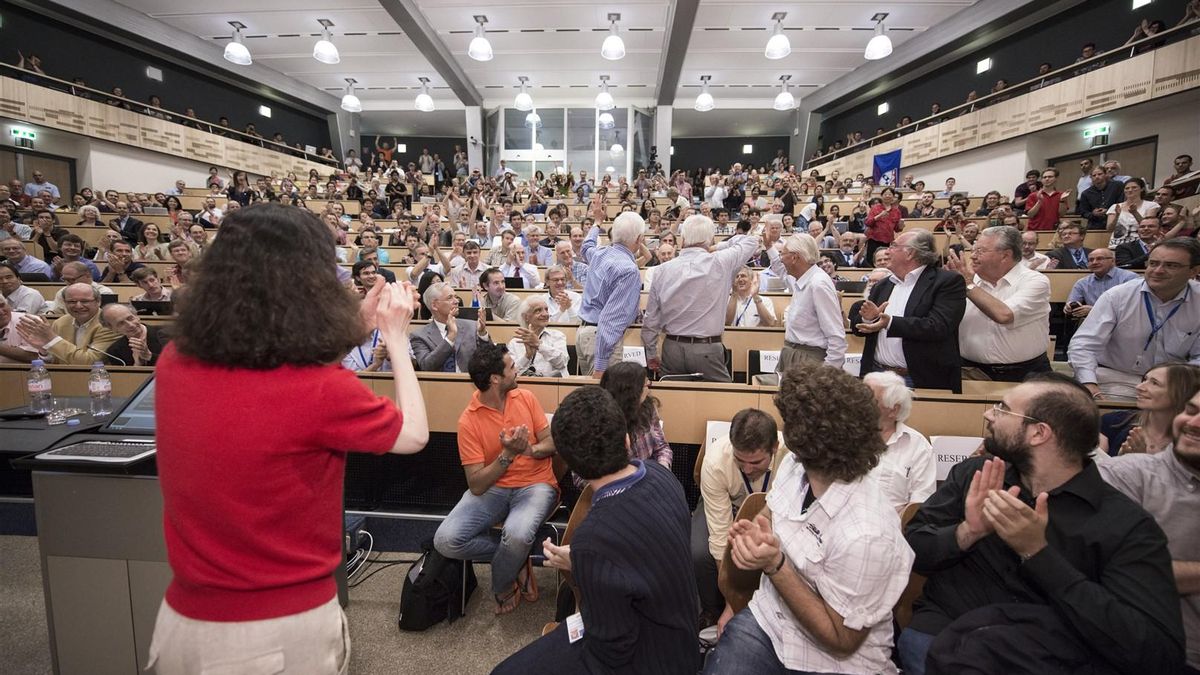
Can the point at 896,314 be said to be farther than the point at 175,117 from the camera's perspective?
No

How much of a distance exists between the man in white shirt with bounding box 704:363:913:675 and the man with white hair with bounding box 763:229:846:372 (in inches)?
61.4

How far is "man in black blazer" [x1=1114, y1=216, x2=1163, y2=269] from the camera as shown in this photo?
203 inches

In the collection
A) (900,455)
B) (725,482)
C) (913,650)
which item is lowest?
(913,650)

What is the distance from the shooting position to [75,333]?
3.75m

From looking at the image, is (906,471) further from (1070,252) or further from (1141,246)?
(1070,252)

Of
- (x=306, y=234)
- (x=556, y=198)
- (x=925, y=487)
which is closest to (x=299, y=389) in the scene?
(x=306, y=234)

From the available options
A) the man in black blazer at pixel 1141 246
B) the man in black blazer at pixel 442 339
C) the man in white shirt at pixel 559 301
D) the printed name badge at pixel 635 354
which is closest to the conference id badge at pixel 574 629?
the printed name badge at pixel 635 354

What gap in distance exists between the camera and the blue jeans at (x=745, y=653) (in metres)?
1.44

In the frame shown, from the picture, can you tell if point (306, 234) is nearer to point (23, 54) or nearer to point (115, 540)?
point (115, 540)

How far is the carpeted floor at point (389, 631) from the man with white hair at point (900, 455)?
1524 millimetres

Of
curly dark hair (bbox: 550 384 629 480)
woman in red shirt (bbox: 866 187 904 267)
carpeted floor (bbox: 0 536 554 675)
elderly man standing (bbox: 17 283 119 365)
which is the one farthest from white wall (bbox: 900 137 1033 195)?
elderly man standing (bbox: 17 283 119 365)

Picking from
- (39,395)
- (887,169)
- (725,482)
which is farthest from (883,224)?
(39,395)

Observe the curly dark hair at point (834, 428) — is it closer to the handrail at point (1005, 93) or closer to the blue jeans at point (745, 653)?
the blue jeans at point (745, 653)

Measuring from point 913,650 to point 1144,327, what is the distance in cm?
252
